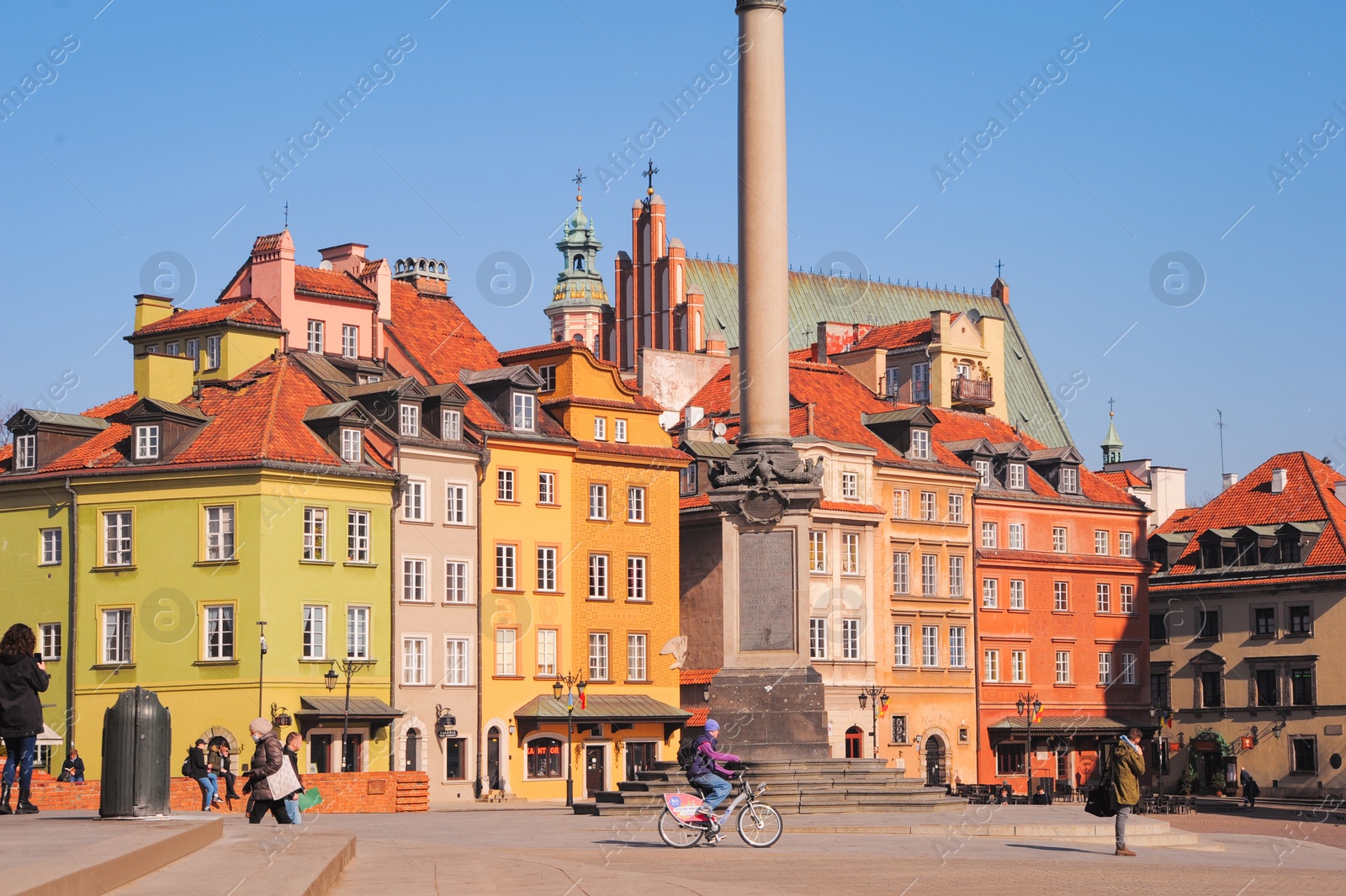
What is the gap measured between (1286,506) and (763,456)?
60.7 meters

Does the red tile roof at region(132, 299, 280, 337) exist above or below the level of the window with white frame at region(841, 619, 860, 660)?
above

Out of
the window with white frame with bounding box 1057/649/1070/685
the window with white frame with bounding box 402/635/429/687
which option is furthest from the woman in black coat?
the window with white frame with bounding box 1057/649/1070/685

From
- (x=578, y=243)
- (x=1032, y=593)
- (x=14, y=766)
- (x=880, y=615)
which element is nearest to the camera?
(x=14, y=766)

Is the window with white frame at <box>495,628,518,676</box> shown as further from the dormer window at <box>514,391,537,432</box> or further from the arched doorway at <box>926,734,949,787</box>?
the arched doorway at <box>926,734,949,787</box>

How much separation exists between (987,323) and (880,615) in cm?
2967

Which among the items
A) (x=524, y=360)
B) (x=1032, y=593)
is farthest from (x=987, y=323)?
(x=524, y=360)

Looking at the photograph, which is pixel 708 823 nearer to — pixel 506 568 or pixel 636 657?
pixel 506 568

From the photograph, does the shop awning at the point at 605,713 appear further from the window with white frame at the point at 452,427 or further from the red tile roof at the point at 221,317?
the red tile roof at the point at 221,317

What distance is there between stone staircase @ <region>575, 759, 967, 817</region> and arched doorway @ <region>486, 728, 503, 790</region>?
29.7 meters

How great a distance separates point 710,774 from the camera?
90.8ft

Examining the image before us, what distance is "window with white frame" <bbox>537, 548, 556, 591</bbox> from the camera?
234ft

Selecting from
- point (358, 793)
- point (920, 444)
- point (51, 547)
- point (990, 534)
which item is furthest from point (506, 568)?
point (990, 534)

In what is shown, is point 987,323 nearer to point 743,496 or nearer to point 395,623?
point 395,623

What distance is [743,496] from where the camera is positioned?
3897 centimetres
